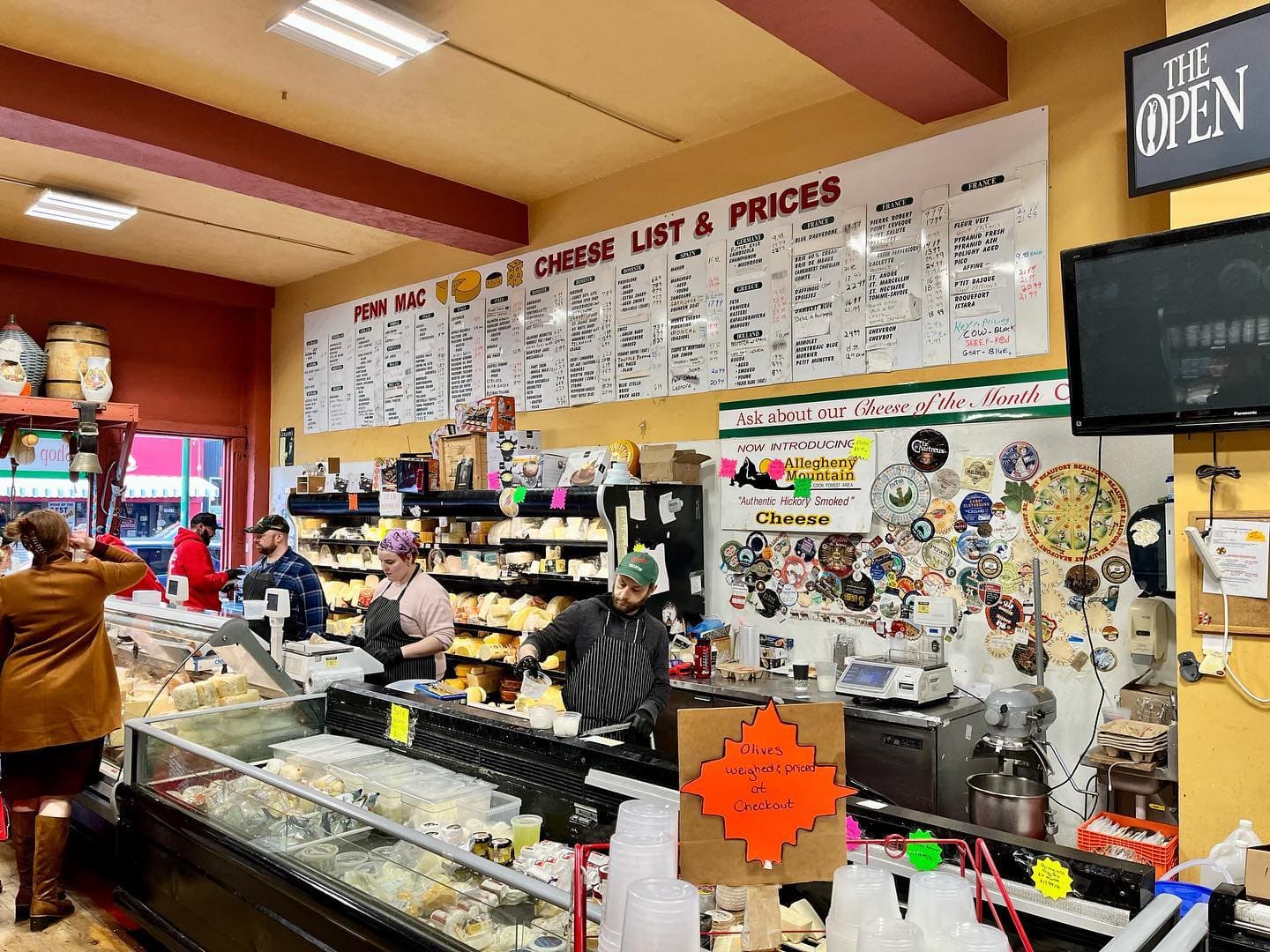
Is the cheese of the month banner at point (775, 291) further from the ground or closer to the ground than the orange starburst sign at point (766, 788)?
further from the ground

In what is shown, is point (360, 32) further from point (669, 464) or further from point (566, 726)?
point (566, 726)

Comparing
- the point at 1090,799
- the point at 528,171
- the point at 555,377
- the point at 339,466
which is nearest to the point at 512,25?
the point at 528,171

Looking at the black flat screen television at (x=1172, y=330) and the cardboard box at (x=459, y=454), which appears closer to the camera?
the black flat screen television at (x=1172, y=330)

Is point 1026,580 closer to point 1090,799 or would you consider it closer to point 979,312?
point 1090,799

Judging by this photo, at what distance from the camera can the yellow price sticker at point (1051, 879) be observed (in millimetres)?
1795

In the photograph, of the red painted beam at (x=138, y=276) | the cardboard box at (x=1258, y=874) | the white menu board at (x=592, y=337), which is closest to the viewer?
the cardboard box at (x=1258, y=874)

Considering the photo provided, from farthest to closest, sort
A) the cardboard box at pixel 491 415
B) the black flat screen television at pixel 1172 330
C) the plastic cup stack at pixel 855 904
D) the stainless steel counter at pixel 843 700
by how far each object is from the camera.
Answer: the cardboard box at pixel 491 415 < the stainless steel counter at pixel 843 700 < the black flat screen television at pixel 1172 330 < the plastic cup stack at pixel 855 904

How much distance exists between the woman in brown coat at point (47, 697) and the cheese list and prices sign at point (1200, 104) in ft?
15.2

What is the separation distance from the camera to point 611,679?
4.06 m

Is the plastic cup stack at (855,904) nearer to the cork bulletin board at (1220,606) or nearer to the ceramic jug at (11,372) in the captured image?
the cork bulletin board at (1220,606)

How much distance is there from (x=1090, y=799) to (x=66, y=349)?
26.3 ft

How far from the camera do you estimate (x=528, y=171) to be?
20.3 feet

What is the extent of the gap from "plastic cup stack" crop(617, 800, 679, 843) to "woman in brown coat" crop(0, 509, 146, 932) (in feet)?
11.3

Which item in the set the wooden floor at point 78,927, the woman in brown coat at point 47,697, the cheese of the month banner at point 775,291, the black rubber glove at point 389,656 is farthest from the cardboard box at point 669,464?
the wooden floor at point 78,927
